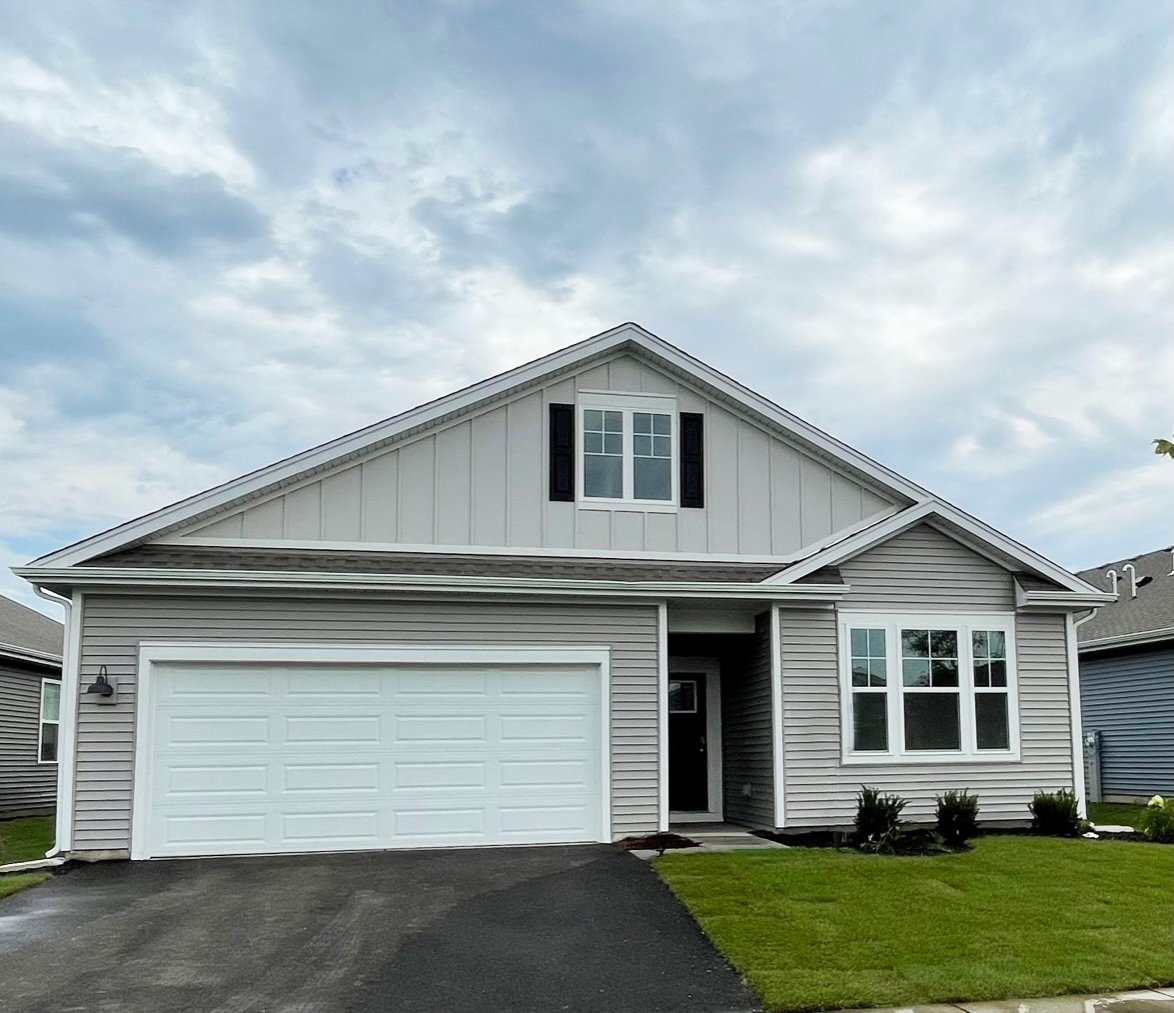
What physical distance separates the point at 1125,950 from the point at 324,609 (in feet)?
27.2

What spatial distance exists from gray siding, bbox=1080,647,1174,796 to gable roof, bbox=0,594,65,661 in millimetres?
17729

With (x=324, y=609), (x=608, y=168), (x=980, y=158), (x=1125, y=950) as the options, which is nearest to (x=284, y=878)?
(x=324, y=609)

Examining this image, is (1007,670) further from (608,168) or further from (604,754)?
(608,168)

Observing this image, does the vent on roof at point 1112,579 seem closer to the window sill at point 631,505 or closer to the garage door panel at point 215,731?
the window sill at point 631,505

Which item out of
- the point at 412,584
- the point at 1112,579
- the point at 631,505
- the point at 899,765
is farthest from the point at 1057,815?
the point at 1112,579

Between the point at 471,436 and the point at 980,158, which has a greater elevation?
the point at 980,158

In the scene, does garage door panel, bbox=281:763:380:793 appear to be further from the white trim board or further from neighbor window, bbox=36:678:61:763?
neighbor window, bbox=36:678:61:763

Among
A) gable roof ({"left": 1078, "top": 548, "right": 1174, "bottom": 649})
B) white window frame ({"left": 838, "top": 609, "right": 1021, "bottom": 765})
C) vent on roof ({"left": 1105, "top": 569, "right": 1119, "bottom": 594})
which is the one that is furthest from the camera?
vent on roof ({"left": 1105, "top": 569, "right": 1119, "bottom": 594})

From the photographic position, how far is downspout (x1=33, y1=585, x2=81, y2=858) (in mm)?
11969

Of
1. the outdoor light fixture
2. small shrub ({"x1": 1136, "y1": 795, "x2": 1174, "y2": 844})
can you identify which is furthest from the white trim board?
small shrub ({"x1": 1136, "y1": 795, "x2": 1174, "y2": 844})

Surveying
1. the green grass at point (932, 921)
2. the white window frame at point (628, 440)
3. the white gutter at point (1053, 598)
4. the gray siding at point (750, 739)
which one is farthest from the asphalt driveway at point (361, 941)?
the white gutter at point (1053, 598)

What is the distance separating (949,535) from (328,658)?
7501mm

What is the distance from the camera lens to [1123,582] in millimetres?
23891

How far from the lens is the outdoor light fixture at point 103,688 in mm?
12094
